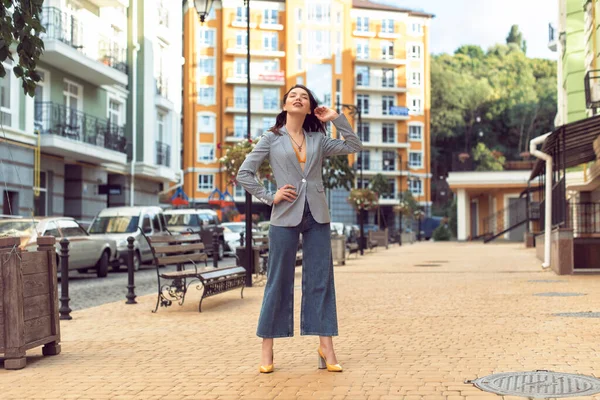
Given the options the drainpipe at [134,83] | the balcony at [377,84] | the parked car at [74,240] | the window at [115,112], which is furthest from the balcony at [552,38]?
the balcony at [377,84]

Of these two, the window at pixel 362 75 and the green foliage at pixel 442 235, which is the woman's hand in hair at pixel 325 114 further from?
the window at pixel 362 75

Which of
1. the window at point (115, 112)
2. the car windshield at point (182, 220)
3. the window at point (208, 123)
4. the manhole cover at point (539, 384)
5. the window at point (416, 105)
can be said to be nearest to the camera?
the manhole cover at point (539, 384)

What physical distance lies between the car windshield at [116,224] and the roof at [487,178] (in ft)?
119

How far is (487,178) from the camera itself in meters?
56.5

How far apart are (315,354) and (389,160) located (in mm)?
74682

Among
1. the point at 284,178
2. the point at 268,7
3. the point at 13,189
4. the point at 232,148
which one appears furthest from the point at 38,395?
the point at 268,7

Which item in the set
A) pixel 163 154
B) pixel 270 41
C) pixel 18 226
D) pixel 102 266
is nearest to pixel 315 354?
pixel 18 226

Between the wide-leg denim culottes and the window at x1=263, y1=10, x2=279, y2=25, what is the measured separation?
2819 inches

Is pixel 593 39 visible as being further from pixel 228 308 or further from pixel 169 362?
pixel 169 362

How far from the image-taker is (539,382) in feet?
17.8

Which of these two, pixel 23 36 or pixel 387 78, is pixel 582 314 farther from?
pixel 387 78

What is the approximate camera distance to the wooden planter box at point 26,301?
6473 millimetres

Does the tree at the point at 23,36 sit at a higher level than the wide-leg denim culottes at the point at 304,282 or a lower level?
higher

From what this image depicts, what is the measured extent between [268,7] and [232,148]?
57286 millimetres
